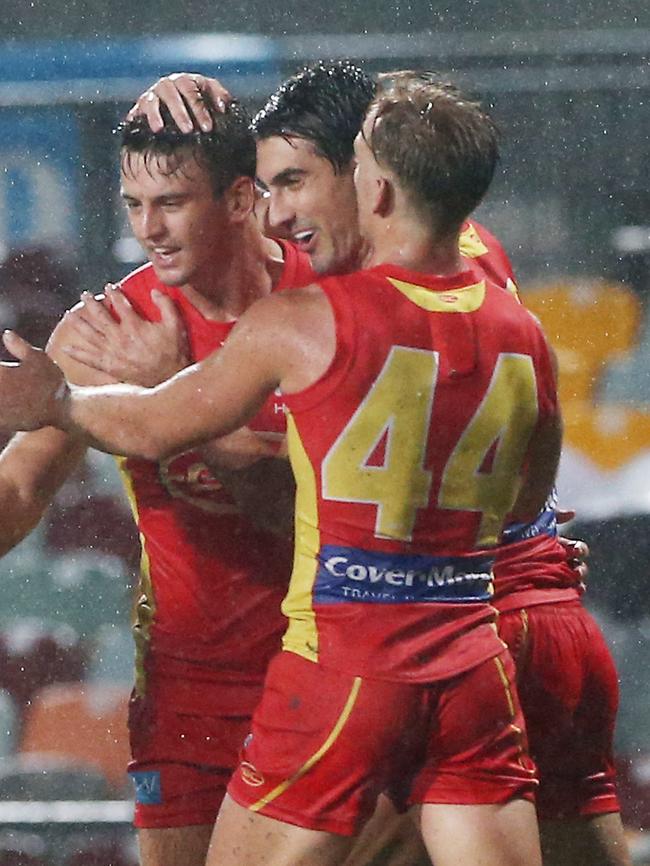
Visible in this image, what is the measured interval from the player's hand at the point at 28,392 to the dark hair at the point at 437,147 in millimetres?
306

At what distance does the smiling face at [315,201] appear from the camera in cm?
146

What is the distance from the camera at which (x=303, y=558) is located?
120cm

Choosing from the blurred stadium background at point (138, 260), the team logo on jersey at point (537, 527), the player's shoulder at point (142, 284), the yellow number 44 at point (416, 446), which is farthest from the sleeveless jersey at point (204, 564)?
the blurred stadium background at point (138, 260)

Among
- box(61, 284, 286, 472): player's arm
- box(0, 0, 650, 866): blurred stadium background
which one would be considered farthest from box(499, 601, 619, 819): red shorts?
box(0, 0, 650, 866): blurred stadium background

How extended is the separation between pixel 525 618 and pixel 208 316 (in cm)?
41

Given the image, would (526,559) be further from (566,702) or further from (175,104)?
(175,104)

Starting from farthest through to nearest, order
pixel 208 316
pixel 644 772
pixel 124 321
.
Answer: pixel 644 772, pixel 208 316, pixel 124 321

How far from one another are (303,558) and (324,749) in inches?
5.8

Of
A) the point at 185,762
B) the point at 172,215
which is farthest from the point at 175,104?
the point at 185,762

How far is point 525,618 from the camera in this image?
138cm

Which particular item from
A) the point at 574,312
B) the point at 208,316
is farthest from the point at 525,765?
the point at 574,312

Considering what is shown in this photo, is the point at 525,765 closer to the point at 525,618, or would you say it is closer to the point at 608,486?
the point at 525,618

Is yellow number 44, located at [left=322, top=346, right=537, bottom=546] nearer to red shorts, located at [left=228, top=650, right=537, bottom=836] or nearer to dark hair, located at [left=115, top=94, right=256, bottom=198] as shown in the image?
red shorts, located at [left=228, top=650, right=537, bottom=836]

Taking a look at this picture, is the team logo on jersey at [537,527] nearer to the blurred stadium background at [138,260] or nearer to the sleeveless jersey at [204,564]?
the sleeveless jersey at [204,564]
